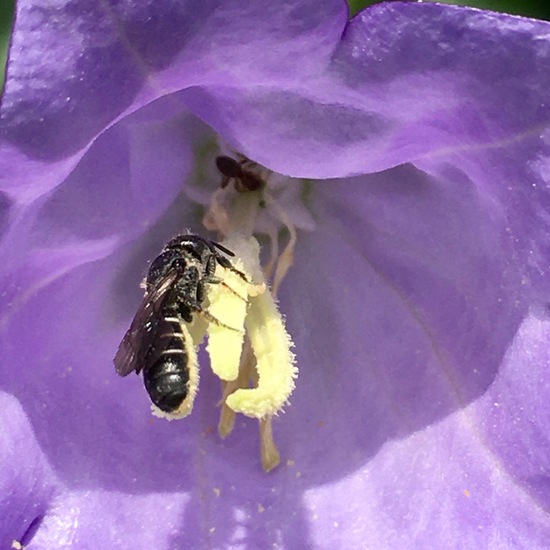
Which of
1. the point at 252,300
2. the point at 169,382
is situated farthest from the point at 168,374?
the point at 252,300

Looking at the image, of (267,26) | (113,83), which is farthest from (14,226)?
(267,26)

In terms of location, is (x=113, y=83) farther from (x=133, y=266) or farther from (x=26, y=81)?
(x=133, y=266)

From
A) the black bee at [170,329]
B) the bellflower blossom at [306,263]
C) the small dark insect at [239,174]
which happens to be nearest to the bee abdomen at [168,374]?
the black bee at [170,329]

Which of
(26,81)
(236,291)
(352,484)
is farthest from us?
(352,484)

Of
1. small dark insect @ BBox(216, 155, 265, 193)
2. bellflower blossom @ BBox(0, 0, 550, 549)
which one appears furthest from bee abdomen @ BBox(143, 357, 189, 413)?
small dark insect @ BBox(216, 155, 265, 193)

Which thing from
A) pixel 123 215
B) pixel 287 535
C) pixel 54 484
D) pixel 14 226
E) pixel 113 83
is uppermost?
pixel 113 83

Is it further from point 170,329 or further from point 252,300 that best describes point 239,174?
point 170,329

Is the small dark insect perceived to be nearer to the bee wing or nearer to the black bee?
the black bee

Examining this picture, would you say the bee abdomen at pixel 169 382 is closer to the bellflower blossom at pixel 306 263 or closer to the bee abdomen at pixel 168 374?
the bee abdomen at pixel 168 374
